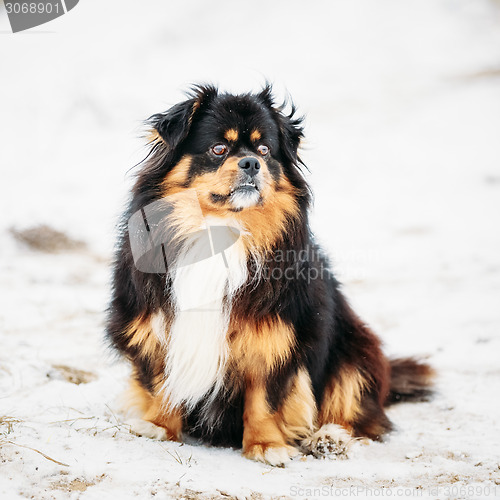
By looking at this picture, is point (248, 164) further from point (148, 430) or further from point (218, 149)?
point (148, 430)

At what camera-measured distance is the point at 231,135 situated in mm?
3523

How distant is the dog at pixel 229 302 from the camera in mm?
3193

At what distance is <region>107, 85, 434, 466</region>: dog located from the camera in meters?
3.19

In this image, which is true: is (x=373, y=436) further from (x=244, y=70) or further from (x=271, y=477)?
(x=244, y=70)

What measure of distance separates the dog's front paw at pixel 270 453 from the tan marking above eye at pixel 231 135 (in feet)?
6.47

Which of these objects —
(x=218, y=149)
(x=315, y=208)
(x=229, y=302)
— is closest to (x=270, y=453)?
(x=229, y=302)

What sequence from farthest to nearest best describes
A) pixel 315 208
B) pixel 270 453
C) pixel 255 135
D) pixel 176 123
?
pixel 315 208 < pixel 255 135 < pixel 176 123 < pixel 270 453

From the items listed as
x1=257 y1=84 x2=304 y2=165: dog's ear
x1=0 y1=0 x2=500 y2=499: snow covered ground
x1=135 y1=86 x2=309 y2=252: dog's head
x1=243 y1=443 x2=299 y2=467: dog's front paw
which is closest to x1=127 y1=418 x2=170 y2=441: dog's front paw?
x1=0 y1=0 x2=500 y2=499: snow covered ground

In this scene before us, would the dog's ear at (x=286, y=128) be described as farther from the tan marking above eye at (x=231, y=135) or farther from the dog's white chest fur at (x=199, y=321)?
the dog's white chest fur at (x=199, y=321)

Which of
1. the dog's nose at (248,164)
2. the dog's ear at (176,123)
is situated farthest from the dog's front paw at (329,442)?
the dog's ear at (176,123)

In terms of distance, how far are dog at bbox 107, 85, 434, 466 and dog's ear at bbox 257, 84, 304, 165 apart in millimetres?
125

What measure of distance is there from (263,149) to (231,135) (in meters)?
0.26

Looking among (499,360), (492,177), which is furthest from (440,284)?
(492,177)

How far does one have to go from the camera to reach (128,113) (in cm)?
1530
